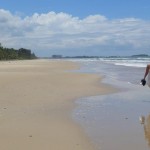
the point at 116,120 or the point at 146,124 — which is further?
the point at 116,120

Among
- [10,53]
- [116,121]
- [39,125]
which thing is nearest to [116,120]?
[116,121]

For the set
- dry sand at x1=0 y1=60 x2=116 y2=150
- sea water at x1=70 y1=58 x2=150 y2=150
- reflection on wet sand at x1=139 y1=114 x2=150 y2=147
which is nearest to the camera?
dry sand at x1=0 y1=60 x2=116 y2=150

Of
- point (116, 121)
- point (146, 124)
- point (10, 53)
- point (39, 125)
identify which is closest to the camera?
point (39, 125)

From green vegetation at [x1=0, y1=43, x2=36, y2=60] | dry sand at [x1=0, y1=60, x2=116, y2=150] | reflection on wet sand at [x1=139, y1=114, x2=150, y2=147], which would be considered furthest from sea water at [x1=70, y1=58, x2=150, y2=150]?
green vegetation at [x1=0, y1=43, x2=36, y2=60]

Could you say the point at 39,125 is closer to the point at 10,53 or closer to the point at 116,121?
the point at 116,121

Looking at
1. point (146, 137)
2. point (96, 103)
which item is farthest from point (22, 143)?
point (96, 103)

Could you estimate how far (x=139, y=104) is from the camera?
11.4 m

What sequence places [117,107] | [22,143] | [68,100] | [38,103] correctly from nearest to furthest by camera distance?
[22,143] < [117,107] < [38,103] < [68,100]

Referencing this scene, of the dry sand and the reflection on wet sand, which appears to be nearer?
the dry sand

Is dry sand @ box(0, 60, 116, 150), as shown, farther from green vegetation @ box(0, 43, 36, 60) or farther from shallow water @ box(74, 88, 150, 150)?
green vegetation @ box(0, 43, 36, 60)

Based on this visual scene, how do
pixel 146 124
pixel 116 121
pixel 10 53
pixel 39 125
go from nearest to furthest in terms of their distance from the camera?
1. pixel 39 125
2. pixel 146 124
3. pixel 116 121
4. pixel 10 53

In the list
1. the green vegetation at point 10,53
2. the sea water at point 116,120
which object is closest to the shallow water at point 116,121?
the sea water at point 116,120

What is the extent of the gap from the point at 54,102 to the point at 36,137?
497cm

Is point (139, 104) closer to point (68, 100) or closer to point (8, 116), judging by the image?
point (68, 100)
